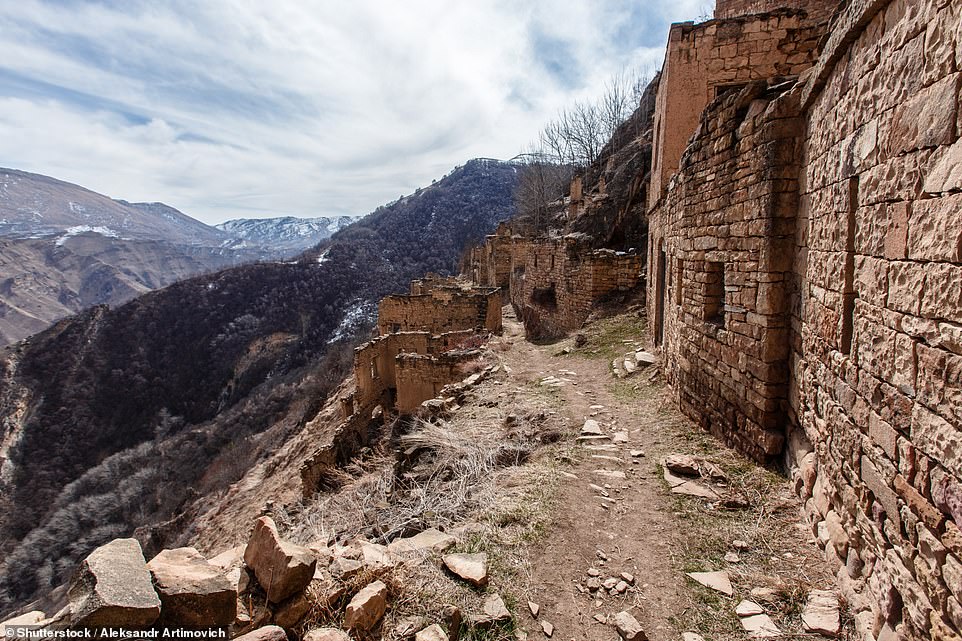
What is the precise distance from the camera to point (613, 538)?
3375 millimetres

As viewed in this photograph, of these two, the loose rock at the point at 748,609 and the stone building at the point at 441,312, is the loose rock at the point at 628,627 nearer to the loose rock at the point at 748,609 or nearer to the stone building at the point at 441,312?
the loose rock at the point at 748,609

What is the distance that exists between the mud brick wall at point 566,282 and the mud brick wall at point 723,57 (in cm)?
349

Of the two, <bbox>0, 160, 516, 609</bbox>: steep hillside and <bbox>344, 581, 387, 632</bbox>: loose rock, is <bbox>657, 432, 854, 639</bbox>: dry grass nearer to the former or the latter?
<bbox>344, 581, 387, 632</bbox>: loose rock

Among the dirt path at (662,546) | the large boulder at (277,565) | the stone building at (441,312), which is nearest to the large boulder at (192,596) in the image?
the large boulder at (277,565)

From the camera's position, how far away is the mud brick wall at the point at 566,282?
1219 cm

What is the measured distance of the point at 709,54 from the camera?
26.2 ft

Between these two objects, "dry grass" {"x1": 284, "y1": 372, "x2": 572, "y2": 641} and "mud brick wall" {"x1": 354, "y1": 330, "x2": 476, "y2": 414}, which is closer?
"dry grass" {"x1": 284, "y1": 372, "x2": 572, "y2": 641}

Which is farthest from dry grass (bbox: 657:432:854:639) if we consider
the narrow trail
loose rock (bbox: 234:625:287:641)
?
loose rock (bbox: 234:625:287:641)

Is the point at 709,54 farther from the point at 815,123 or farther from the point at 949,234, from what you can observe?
the point at 949,234

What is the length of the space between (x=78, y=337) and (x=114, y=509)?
34877mm

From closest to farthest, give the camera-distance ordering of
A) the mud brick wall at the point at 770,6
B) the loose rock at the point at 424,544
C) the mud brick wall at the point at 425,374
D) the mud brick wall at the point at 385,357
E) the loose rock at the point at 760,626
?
the loose rock at the point at 760,626 < the loose rock at the point at 424,544 < the mud brick wall at the point at 770,6 < the mud brick wall at the point at 425,374 < the mud brick wall at the point at 385,357

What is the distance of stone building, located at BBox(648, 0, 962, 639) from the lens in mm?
1775

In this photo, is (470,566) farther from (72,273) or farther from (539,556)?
(72,273)

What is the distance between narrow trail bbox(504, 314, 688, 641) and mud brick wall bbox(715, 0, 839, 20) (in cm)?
738
